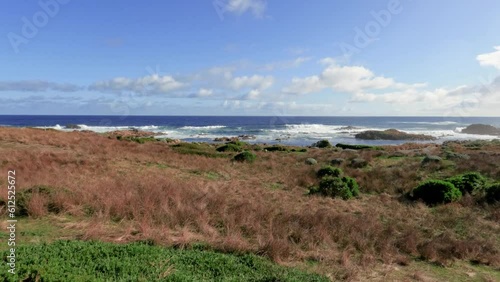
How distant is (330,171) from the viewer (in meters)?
18.4

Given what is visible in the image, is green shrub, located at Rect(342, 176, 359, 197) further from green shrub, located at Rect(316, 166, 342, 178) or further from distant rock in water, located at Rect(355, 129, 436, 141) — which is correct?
distant rock in water, located at Rect(355, 129, 436, 141)

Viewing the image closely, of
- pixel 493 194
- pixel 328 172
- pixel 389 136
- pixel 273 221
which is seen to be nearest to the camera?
pixel 273 221

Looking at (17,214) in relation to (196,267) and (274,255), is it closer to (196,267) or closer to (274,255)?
(196,267)

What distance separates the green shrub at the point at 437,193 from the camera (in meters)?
12.7

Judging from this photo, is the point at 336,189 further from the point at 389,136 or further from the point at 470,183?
the point at 389,136

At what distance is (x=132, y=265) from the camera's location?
16.0ft

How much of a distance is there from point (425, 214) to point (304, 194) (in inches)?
191

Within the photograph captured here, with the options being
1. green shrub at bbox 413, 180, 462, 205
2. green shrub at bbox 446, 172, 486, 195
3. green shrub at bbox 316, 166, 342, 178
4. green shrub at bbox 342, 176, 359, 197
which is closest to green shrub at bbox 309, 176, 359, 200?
green shrub at bbox 342, 176, 359, 197

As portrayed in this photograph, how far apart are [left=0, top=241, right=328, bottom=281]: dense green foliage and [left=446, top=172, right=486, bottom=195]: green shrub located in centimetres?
1170

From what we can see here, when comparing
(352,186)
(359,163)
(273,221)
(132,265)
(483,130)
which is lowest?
(352,186)

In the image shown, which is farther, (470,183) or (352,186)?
(352,186)

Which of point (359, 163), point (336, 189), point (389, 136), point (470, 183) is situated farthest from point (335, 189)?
point (389, 136)

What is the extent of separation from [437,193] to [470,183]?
2.40 metres

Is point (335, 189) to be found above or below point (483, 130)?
below
